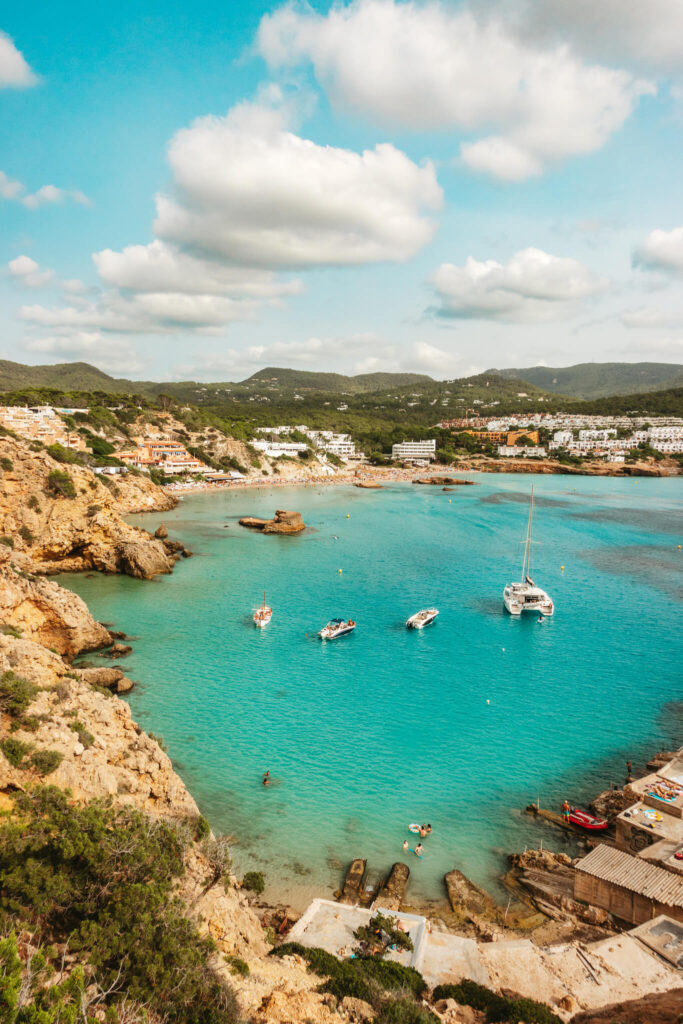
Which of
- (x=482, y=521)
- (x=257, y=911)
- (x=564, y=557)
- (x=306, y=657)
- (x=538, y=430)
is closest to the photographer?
(x=257, y=911)

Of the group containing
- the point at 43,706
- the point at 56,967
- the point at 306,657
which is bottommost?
the point at 306,657

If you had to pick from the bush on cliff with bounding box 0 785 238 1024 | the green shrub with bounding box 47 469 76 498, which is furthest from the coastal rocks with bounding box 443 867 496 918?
the green shrub with bounding box 47 469 76 498

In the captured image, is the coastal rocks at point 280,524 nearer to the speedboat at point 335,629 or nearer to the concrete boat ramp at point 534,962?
the speedboat at point 335,629

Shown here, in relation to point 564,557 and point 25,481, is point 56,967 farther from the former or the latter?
point 564,557

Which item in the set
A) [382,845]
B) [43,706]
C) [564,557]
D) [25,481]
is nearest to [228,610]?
[25,481]

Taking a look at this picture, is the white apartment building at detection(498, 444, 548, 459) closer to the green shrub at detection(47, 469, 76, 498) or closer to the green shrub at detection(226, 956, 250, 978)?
the green shrub at detection(47, 469, 76, 498)
